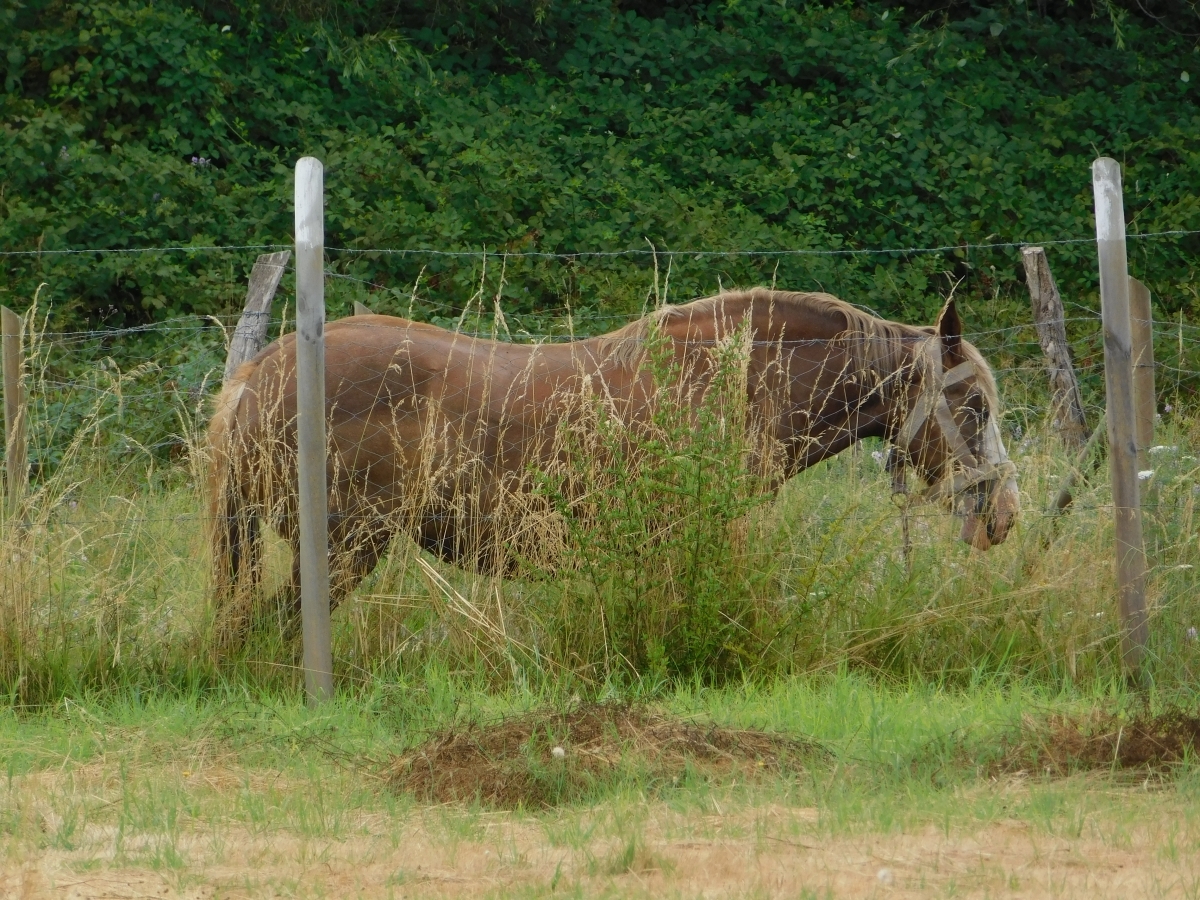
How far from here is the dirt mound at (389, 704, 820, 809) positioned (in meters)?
4.21

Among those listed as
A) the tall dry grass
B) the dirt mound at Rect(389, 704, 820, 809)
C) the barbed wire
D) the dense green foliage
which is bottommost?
the dirt mound at Rect(389, 704, 820, 809)

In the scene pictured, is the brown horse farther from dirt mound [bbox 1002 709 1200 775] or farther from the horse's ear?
dirt mound [bbox 1002 709 1200 775]

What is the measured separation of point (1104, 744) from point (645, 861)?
67.5 inches

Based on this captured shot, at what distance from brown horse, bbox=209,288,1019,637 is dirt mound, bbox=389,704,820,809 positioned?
1200 mm

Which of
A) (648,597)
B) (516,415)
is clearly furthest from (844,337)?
(648,597)

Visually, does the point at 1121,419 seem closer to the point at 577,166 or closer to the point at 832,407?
the point at 832,407

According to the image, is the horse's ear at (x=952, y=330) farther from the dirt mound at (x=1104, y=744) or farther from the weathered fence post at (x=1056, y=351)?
the dirt mound at (x=1104, y=744)

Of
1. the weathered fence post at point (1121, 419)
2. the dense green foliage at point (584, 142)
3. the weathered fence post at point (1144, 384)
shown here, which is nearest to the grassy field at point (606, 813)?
the weathered fence post at point (1121, 419)

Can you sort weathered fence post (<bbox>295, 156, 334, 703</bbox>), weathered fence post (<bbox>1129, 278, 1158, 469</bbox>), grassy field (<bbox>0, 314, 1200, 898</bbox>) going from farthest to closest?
weathered fence post (<bbox>1129, 278, 1158, 469</bbox>) → weathered fence post (<bbox>295, 156, 334, 703</bbox>) → grassy field (<bbox>0, 314, 1200, 898</bbox>)

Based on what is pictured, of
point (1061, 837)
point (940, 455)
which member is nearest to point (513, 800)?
point (1061, 837)

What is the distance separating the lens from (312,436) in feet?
17.4

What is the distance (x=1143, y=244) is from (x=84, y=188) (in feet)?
31.2

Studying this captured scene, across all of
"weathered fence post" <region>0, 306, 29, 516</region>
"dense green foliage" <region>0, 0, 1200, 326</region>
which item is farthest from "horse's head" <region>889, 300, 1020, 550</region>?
"dense green foliage" <region>0, 0, 1200, 326</region>

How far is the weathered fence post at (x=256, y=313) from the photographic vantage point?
7746mm
